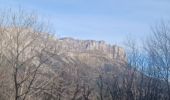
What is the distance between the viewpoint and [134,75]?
37.6 m

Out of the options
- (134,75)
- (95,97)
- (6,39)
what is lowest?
(95,97)

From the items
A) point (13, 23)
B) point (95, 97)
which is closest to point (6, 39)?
point (13, 23)

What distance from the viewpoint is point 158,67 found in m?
35.8

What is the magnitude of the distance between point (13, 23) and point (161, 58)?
13340 millimetres

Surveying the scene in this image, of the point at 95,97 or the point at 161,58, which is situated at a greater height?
the point at 161,58

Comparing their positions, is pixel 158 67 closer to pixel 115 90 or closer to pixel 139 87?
pixel 139 87

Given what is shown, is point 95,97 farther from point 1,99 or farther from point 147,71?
point 1,99

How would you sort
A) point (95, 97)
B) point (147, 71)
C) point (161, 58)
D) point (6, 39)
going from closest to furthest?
1. point (6, 39)
2. point (161, 58)
3. point (147, 71)
4. point (95, 97)

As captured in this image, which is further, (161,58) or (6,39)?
(161,58)

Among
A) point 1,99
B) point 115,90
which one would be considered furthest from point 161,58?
point 1,99

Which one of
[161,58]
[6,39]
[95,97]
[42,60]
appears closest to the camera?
[42,60]

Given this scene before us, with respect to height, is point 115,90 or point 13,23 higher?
point 13,23

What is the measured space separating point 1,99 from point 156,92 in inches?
537

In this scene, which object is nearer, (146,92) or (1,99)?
(1,99)
